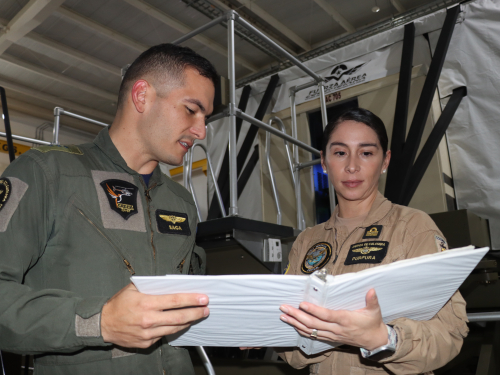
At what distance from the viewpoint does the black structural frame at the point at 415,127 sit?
3.19 m

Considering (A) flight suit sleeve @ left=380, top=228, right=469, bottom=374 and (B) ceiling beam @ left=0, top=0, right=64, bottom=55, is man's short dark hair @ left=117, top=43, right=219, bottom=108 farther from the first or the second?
(B) ceiling beam @ left=0, top=0, right=64, bottom=55

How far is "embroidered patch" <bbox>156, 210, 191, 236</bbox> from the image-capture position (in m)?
1.33

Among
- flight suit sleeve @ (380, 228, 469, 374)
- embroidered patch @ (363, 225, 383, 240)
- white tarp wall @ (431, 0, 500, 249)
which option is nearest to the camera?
flight suit sleeve @ (380, 228, 469, 374)

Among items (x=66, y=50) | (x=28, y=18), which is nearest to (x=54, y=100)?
(x=66, y=50)

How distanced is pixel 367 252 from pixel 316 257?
0.20 m

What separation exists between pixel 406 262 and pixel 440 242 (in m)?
0.48

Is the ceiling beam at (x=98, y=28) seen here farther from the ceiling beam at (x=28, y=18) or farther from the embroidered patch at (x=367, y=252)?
the embroidered patch at (x=367, y=252)

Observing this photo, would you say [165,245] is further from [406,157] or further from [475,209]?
[475,209]

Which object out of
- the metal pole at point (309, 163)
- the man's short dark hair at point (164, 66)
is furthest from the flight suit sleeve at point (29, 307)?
the metal pole at point (309, 163)

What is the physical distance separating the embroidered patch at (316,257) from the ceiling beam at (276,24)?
13.7 ft

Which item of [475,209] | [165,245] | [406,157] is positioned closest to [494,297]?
[475,209]

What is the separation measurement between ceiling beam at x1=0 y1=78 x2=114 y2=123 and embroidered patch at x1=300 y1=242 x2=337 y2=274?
7219mm

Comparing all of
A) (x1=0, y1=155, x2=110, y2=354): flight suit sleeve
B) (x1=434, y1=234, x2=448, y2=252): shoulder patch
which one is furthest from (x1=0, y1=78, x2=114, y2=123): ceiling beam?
(x1=434, y1=234, x2=448, y2=252): shoulder patch

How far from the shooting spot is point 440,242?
116cm
